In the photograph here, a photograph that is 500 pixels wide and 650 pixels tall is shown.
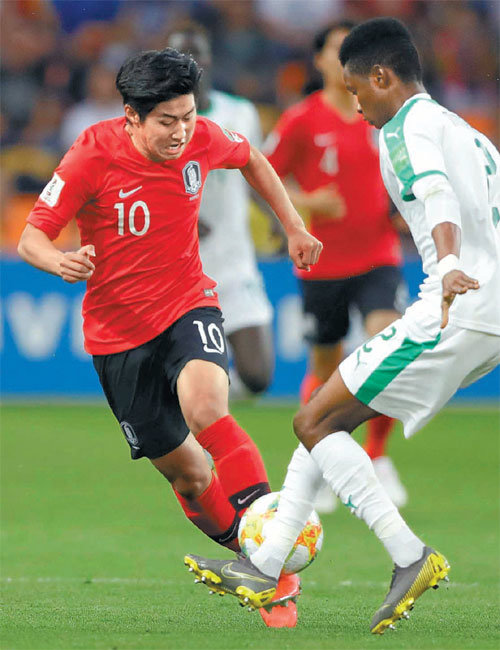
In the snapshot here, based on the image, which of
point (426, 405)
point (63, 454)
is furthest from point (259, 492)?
point (63, 454)

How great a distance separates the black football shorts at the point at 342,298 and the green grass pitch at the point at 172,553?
1.06 meters

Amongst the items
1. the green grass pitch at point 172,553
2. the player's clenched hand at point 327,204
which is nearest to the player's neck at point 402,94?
the green grass pitch at point 172,553

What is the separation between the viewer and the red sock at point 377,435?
818 centimetres

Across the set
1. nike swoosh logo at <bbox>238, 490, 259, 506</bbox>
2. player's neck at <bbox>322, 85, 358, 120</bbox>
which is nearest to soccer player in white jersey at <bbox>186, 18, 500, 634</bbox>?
nike swoosh logo at <bbox>238, 490, 259, 506</bbox>

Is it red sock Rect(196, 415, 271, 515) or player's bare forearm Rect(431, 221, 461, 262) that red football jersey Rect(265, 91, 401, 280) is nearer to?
red sock Rect(196, 415, 271, 515)

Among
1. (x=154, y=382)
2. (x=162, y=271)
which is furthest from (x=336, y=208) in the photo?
(x=154, y=382)

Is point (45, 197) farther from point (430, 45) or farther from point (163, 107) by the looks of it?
point (430, 45)

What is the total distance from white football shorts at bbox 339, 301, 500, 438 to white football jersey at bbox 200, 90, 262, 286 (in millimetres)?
3508

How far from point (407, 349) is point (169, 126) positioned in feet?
4.10

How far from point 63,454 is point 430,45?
334 inches

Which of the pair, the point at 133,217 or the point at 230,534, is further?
the point at 230,534

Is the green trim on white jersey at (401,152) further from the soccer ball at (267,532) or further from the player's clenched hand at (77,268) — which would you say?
the soccer ball at (267,532)

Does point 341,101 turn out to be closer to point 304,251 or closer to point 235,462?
point 304,251

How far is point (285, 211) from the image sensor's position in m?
5.30
